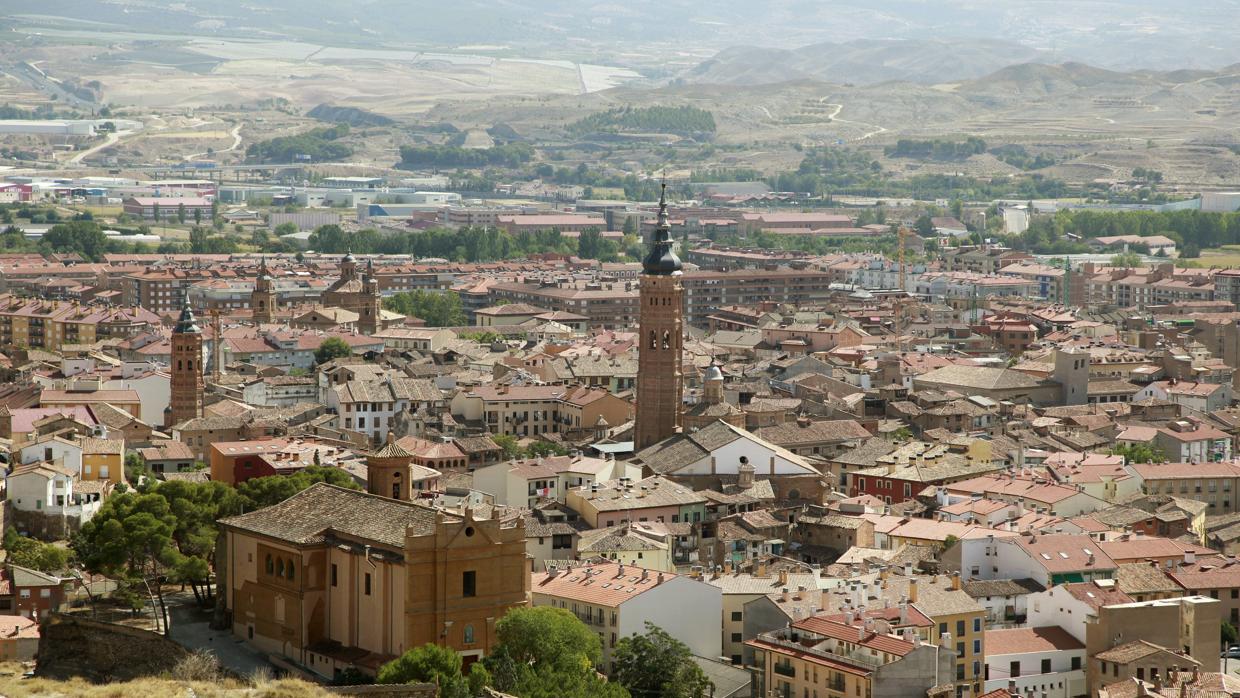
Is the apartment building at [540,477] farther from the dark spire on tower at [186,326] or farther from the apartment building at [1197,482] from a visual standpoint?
the dark spire on tower at [186,326]

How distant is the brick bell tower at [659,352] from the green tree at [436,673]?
73.9ft

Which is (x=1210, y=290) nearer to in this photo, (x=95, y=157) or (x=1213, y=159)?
(x=1213, y=159)

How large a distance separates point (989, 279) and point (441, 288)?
26.4 meters

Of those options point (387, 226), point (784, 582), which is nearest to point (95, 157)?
point (387, 226)

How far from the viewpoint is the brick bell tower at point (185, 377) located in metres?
56.8

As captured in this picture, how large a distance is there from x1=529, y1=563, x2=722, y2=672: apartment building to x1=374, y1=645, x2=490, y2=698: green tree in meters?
4.60

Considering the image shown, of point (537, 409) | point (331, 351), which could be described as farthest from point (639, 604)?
point (331, 351)

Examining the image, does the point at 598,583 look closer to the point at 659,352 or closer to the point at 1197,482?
the point at 659,352

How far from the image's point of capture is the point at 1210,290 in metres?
103

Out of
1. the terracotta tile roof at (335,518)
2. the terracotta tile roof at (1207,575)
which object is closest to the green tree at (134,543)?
the terracotta tile roof at (335,518)

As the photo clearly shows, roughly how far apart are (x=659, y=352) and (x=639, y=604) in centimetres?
1782

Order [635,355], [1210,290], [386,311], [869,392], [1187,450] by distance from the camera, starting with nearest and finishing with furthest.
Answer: [1187,450]
[869,392]
[635,355]
[386,311]
[1210,290]

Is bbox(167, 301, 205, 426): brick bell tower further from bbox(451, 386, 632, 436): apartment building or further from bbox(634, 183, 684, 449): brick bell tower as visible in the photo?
bbox(634, 183, 684, 449): brick bell tower

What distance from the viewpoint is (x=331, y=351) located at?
244ft
